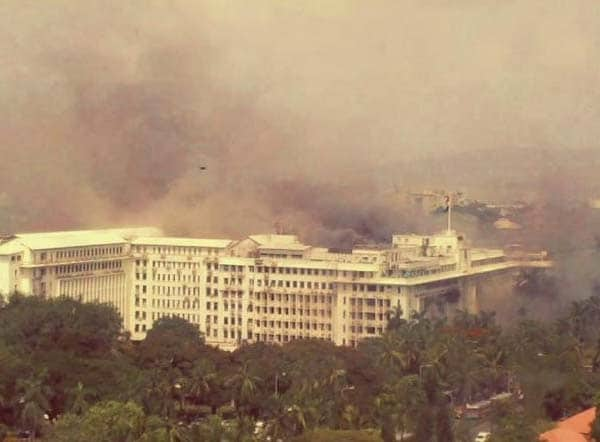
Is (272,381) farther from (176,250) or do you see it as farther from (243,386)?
(176,250)

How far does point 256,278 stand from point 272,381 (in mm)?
13332

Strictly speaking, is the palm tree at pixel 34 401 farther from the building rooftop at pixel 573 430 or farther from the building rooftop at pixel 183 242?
the building rooftop at pixel 183 242

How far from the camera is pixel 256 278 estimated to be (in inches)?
2158

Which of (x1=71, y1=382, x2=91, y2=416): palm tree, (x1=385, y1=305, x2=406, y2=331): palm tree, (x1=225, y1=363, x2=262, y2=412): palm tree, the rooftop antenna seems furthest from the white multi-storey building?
(x1=71, y1=382, x2=91, y2=416): palm tree

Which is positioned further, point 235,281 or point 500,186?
point 500,186

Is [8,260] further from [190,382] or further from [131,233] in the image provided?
[190,382]

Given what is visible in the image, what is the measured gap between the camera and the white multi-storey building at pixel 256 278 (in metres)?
53.1

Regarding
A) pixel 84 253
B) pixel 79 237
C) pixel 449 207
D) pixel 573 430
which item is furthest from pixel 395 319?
pixel 573 430

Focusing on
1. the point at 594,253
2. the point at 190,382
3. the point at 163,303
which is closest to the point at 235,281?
the point at 163,303

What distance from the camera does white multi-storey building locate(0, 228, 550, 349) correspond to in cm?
5306

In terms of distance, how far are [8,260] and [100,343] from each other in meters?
10.2

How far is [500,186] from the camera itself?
196 feet

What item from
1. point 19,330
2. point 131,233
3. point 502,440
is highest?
point 131,233

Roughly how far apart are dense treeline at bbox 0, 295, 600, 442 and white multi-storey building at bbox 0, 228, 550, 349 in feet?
14.2
